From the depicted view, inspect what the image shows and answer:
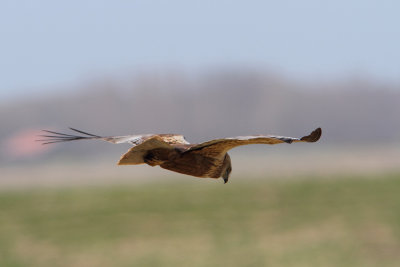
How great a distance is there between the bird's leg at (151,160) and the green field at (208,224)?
116 ft

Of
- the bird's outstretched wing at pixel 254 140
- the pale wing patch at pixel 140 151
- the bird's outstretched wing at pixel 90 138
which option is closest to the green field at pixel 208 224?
the bird's outstretched wing at pixel 90 138

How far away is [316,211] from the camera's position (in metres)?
47.0

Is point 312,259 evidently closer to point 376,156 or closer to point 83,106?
point 376,156

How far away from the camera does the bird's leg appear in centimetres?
332

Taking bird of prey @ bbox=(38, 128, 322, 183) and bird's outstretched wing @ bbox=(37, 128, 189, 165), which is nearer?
bird of prey @ bbox=(38, 128, 322, 183)

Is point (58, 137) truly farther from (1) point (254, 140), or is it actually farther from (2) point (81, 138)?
(1) point (254, 140)

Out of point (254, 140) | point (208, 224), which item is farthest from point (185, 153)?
point (208, 224)

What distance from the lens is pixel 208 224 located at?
150ft

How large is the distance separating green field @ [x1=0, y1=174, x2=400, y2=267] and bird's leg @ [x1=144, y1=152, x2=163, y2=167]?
3546 cm

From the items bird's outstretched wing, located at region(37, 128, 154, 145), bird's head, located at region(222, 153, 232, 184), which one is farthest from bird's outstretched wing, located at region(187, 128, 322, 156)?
bird's outstretched wing, located at region(37, 128, 154, 145)

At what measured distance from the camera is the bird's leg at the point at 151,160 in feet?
10.9

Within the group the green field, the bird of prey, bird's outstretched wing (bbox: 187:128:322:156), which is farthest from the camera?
the green field

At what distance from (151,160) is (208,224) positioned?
4283 centimetres

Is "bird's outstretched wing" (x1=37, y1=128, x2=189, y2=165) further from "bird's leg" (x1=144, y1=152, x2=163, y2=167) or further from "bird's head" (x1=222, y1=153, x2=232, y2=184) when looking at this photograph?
"bird's head" (x1=222, y1=153, x2=232, y2=184)
